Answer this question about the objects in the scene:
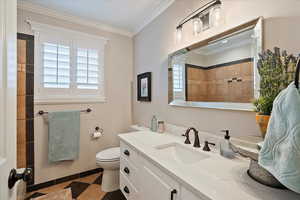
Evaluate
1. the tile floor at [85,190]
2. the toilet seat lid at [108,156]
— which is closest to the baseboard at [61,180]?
the tile floor at [85,190]

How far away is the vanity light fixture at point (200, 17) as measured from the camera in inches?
45.3

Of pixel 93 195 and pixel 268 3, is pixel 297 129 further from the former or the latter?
pixel 93 195

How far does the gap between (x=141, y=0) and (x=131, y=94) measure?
144cm

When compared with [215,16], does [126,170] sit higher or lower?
lower

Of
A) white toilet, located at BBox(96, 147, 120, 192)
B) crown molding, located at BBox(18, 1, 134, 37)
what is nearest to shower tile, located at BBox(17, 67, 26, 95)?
crown molding, located at BBox(18, 1, 134, 37)

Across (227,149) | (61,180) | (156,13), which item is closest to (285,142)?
(227,149)

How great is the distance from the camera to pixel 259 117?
737 millimetres

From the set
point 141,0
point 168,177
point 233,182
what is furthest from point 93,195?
point 141,0

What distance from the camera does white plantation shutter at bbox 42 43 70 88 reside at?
1879 mm

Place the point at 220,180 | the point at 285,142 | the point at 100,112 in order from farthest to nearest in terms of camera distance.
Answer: the point at 100,112
the point at 220,180
the point at 285,142

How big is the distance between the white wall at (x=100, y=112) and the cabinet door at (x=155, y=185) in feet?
4.55

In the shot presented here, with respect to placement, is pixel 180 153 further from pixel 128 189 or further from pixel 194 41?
pixel 194 41

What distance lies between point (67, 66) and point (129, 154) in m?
1.57

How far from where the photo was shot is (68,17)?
6.62ft
